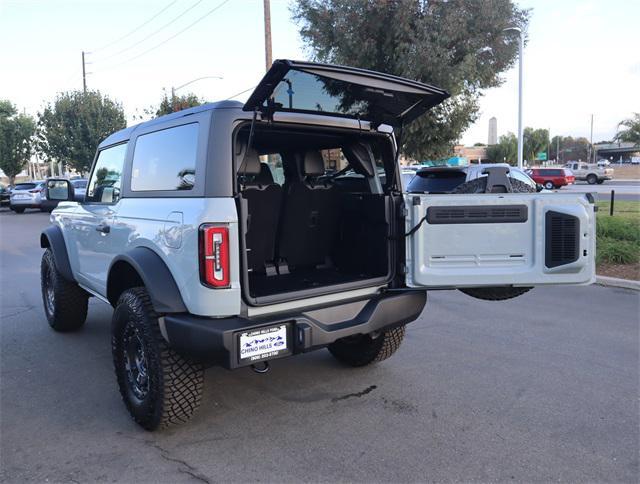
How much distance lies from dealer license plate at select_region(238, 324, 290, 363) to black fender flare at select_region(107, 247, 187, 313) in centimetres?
44

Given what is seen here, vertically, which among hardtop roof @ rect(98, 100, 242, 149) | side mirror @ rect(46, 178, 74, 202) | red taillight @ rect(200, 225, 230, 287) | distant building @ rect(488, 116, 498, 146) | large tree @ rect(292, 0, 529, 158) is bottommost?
red taillight @ rect(200, 225, 230, 287)

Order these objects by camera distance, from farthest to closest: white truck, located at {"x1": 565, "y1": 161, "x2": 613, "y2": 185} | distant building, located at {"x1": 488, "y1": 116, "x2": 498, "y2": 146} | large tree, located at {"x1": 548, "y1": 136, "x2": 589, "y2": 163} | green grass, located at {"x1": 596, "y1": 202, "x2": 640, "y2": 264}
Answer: large tree, located at {"x1": 548, "y1": 136, "x2": 589, "y2": 163}, white truck, located at {"x1": 565, "y1": 161, "x2": 613, "y2": 185}, distant building, located at {"x1": 488, "y1": 116, "x2": 498, "y2": 146}, green grass, located at {"x1": 596, "y1": 202, "x2": 640, "y2": 264}

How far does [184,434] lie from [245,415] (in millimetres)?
444

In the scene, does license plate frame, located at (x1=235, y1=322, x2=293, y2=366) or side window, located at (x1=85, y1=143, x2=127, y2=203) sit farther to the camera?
side window, located at (x1=85, y1=143, x2=127, y2=203)

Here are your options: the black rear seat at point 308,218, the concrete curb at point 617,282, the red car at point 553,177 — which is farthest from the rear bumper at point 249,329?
the red car at point 553,177

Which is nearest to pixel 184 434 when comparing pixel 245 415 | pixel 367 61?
pixel 245 415

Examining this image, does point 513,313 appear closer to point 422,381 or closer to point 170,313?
point 422,381

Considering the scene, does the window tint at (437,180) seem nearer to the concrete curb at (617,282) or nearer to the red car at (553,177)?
the concrete curb at (617,282)

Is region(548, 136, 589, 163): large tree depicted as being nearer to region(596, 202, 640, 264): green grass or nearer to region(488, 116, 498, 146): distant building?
region(488, 116, 498, 146): distant building

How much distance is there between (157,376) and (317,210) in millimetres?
1847

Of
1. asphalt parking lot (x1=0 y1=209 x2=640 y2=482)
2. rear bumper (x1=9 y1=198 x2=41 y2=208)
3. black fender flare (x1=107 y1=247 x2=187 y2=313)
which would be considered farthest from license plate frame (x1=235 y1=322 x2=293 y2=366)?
rear bumper (x1=9 y1=198 x2=41 y2=208)

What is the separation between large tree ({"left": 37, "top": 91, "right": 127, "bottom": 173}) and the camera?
36406 mm

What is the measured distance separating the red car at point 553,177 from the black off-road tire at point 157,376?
120 ft

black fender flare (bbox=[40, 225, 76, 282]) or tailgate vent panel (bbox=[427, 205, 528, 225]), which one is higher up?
tailgate vent panel (bbox=[427, 205, 528, 225])
